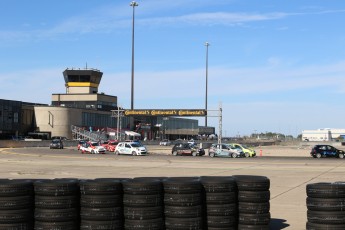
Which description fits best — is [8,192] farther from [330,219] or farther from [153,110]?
[153,110]

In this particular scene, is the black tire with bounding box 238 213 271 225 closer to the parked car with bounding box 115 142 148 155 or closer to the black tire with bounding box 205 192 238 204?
the black tire with bounding box 205 192 238 204

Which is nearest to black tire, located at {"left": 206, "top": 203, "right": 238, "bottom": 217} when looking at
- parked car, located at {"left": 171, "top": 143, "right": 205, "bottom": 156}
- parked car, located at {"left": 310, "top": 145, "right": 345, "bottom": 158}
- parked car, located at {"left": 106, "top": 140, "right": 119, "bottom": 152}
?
parked car, located at {"left": 310, "top": 145, "right": 345, "bottom": 158}

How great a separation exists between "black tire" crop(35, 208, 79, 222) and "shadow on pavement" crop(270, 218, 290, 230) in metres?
4.91

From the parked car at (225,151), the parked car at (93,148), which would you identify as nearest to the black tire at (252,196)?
the parked car at (225,151)

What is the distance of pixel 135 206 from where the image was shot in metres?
9.93

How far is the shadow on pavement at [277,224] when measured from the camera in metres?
11.3

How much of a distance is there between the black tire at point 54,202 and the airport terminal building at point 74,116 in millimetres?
74039

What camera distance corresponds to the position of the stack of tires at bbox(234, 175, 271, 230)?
10.3 m

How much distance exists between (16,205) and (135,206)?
8.25 ft

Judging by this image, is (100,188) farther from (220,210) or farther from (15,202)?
(220,210)

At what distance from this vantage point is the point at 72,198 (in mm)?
9984

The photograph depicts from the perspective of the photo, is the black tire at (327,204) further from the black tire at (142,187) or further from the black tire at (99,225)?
the black tire at (99,225)

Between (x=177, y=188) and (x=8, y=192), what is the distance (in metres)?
3.62

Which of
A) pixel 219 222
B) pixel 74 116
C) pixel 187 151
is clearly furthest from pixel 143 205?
pixel 74 116
